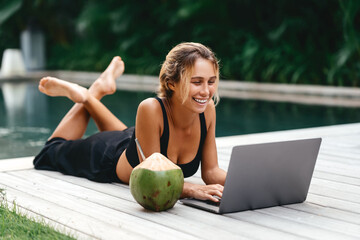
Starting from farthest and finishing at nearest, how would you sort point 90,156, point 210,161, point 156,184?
point 90,156
point 210,161
point 156,184

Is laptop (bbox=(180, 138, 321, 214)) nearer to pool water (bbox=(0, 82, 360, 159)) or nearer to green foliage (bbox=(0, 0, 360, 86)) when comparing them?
pool water (bbox=(0, 82, 360, 159))

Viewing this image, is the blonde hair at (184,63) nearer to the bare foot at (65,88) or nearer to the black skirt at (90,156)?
the black skirt at (90,156)

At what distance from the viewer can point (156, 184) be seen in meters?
2.57

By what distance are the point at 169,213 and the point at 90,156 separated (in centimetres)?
123

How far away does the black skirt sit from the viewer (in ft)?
11.4

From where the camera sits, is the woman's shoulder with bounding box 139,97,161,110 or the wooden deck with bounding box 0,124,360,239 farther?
the woman's shoulder with bounding box 139,97,161,110

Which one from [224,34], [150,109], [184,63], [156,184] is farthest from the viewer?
[224,34]

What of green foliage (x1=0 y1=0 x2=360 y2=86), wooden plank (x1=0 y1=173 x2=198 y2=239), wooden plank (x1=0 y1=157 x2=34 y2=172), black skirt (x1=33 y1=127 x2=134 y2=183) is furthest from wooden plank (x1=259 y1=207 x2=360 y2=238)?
green foliage (x1=0 y1=0 x2=360 y2=86)

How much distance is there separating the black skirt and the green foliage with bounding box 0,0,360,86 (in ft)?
28.3

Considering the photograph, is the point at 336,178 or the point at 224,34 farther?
the point at 224,34

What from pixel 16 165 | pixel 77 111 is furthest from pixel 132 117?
pixel 16 165

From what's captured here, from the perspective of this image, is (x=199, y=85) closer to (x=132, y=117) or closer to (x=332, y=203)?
(x=332, y=203)

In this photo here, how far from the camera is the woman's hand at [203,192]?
2768 millimetres

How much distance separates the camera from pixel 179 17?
15.7 meters
